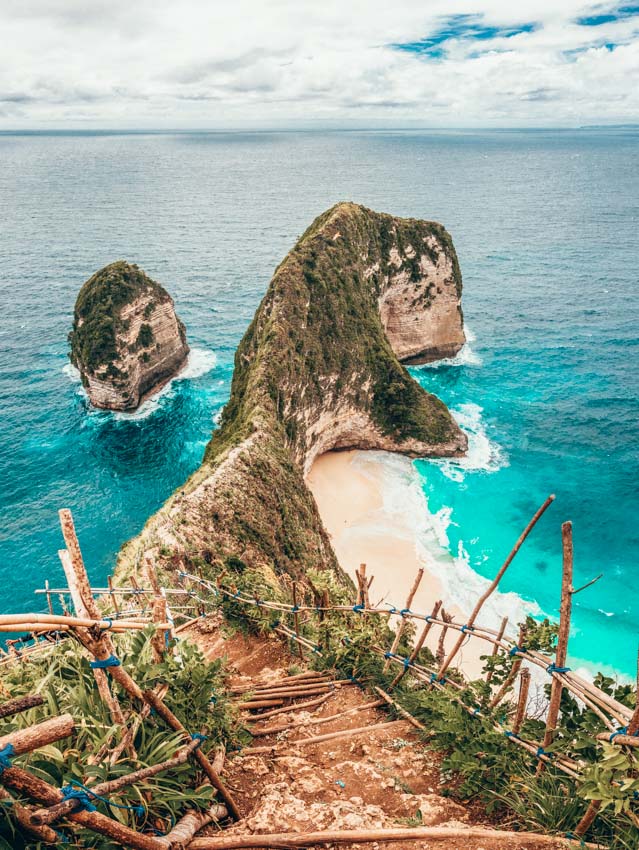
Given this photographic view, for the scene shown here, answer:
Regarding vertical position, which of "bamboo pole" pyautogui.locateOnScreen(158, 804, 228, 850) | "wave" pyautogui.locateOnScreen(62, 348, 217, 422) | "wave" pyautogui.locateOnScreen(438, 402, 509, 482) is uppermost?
"bamboo pole" pyautogui.locateOnScreen(158, 804, 228, 850)

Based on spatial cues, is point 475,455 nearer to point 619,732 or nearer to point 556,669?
point 556,669

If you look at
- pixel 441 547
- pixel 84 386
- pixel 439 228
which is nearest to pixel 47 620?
pixel 441 547

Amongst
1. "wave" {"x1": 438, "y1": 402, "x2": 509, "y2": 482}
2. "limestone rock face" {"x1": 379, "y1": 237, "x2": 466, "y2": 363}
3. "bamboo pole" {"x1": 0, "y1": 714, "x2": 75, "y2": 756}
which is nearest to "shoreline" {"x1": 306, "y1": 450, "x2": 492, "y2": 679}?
"wave" {"x1": 438, "y1": 402, "x2": 509, "y2": 482}

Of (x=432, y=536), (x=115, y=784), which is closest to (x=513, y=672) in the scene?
(x=115, y=784)

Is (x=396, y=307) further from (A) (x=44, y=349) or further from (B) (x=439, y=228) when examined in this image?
(A) (x=44, y=349)

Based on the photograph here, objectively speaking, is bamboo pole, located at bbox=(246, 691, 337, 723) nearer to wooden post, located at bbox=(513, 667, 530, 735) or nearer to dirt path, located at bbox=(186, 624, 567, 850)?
dirt path, located at bbox=(186, 624, 567, 850)
